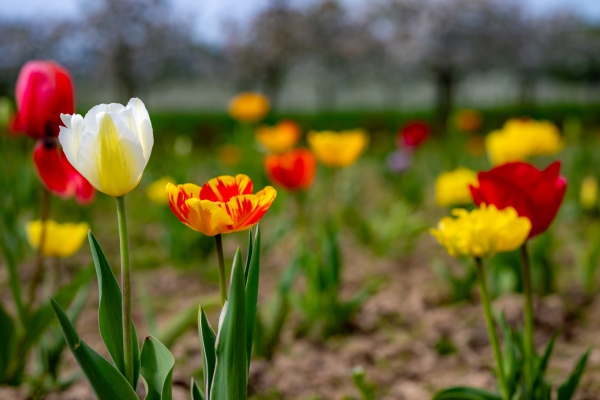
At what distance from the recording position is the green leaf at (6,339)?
4.74 feet

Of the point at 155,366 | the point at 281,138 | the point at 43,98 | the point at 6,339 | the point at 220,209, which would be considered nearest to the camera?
the point at 220,209

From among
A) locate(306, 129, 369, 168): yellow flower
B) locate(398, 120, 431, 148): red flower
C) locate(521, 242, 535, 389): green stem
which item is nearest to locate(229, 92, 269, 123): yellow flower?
locate(398, 120, 431, 148): red flower

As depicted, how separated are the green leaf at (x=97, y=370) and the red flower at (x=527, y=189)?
69 centimetres

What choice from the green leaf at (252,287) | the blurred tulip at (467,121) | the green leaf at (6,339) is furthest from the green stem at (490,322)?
the blurred tulip at (467,121)

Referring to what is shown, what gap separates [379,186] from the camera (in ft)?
18.9

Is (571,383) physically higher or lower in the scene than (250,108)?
lower

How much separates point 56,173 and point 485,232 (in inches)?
38.8

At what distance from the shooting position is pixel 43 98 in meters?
1.33

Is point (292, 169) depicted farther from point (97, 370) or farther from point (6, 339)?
point (97, 370)

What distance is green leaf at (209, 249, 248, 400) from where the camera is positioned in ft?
2.48

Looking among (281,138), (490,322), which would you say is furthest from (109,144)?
(281,138)

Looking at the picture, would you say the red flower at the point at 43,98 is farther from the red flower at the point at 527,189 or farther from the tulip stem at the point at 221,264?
the red flower at the point at 527,189

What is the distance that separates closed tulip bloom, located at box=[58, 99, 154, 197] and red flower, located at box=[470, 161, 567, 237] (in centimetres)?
60

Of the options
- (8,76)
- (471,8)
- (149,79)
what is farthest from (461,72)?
(8,76)
